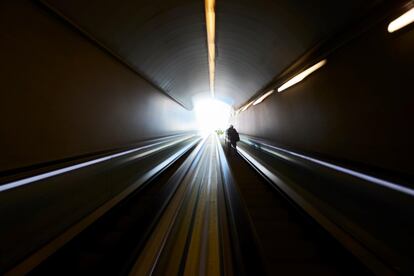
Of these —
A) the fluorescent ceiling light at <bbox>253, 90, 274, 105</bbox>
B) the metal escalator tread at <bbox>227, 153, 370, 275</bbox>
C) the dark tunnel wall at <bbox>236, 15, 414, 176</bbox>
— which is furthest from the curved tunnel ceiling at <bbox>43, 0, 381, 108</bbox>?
the metal escalator tread at <bbox>227, 153, 370, 275</bbox>

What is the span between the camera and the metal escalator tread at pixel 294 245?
71.9 inches

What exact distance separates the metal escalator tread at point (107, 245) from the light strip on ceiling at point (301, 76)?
450 cm

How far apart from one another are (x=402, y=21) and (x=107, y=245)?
15.6 ft

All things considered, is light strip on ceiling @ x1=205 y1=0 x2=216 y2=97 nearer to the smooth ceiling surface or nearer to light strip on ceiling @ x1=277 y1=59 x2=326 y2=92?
the smooth ceiling surface

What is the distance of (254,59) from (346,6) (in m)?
3.84

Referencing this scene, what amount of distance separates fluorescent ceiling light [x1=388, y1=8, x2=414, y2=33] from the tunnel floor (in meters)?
2.76

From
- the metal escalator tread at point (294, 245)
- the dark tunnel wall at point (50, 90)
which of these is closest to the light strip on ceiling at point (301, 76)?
the metal escalator tread at point (294, 245)

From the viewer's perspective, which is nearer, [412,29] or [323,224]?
[412,29]

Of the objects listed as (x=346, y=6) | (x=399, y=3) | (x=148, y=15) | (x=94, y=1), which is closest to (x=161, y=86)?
(x=148, y=15)

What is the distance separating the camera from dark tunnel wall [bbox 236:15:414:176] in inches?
87.0

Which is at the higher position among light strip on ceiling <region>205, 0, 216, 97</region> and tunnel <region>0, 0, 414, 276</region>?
light strip on ceiling <region>205, 0, 216, 97</region>

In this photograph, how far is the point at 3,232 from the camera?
1854 millimetres

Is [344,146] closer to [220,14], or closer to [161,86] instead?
[220,14]

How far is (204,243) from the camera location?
2.49m
